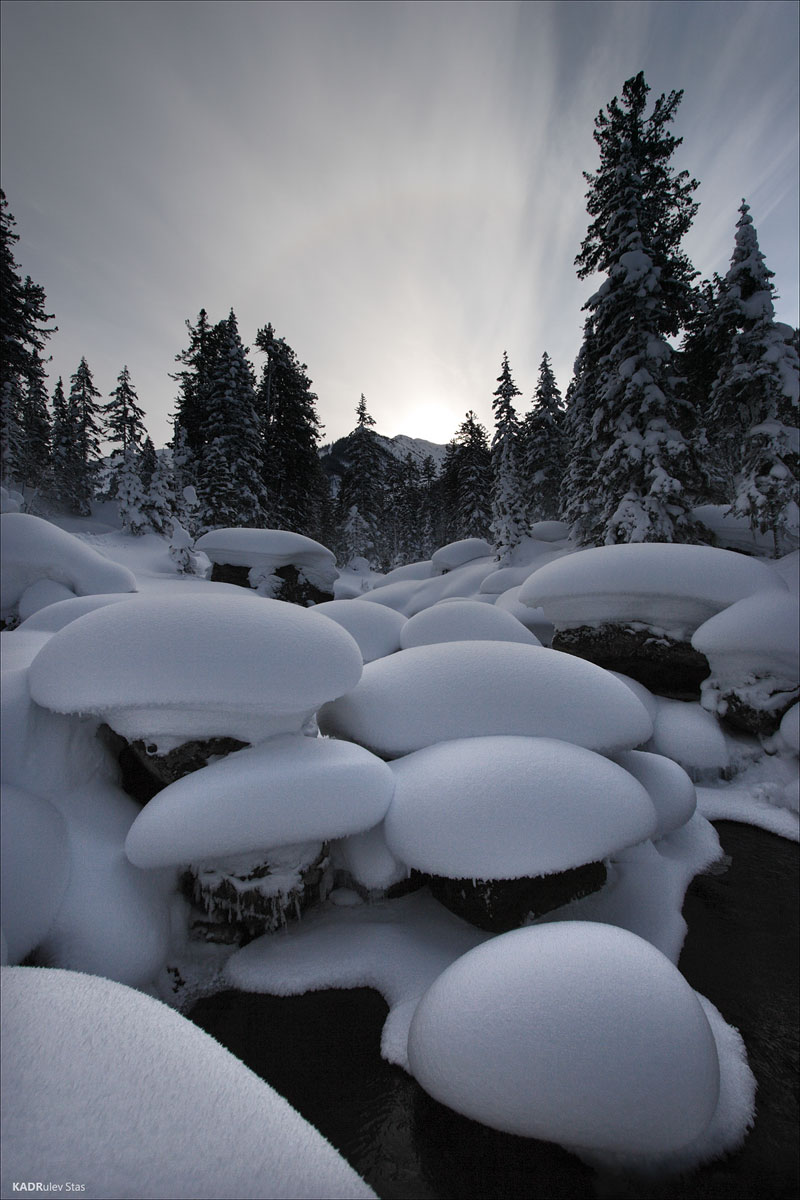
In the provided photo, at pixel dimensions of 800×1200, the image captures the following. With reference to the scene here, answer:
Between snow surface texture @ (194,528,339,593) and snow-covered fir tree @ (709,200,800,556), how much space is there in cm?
986

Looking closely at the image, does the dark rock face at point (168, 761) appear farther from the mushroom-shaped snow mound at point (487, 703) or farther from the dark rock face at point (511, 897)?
the dark rock face at point (511, 897)

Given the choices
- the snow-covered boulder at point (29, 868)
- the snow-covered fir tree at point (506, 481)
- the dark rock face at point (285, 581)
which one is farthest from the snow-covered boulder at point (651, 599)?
the snow-covered fir tree at point (506, 481)

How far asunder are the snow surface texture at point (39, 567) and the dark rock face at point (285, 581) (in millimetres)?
4896

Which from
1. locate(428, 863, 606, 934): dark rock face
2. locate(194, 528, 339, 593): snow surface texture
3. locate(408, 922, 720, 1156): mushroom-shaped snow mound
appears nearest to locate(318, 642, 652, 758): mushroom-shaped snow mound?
locate(428, 863, 606, 934): dark rock face

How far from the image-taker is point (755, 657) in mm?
5879

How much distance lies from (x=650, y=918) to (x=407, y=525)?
35.6 m

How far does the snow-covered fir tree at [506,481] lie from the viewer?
17375 millimetres

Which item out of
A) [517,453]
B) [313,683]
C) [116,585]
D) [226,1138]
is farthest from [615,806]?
[517,453]

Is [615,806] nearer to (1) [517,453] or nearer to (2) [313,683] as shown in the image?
(2) [313,683]

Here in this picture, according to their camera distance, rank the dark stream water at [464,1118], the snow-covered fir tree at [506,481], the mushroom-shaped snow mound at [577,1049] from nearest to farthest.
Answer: the mushroom-shaped snow mound at [577,1049] < the dark stream water at [464,1118] < the snow-covered fir tree at [506,481]

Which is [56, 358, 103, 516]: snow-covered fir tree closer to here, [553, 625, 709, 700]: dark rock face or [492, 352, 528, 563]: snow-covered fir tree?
Answer: [492, 352, 528, 563]: snow-covered fir tree

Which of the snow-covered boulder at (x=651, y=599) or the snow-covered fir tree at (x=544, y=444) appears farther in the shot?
the snow-covered fir tree at (x=544, y=444)

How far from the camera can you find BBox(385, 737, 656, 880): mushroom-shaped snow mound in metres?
3.01

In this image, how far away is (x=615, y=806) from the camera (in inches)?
131
